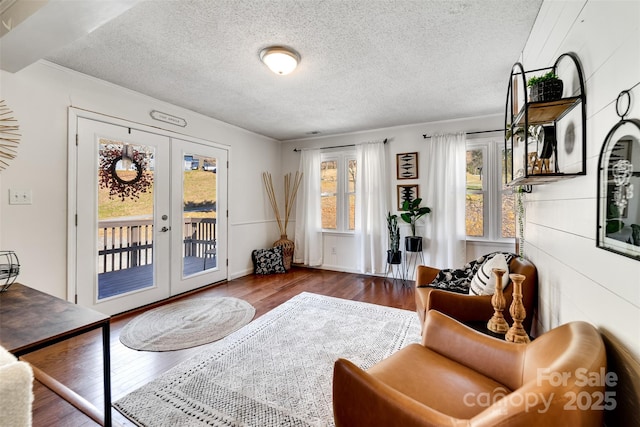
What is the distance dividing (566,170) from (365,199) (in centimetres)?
Result: 326

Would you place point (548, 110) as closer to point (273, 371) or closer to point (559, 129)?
point (559, 129)

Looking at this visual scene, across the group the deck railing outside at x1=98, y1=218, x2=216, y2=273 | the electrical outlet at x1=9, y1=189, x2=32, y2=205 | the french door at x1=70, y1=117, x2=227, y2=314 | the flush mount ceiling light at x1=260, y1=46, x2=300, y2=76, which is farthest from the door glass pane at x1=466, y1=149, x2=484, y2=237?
the electrical outlet at x1=9, y1=189, x2=32, y2=205

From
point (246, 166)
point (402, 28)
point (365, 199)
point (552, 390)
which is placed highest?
point (402, 28)

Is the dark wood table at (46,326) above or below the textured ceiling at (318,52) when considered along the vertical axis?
below

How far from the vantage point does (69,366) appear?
1989 mm

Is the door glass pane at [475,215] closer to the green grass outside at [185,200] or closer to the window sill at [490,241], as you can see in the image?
the window sill at [490,241]

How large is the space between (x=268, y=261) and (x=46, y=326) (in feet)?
11.6

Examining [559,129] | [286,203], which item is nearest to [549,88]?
[559,129]

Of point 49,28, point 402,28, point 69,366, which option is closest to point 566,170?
point 402,28

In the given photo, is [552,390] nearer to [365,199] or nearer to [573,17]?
[573,17]

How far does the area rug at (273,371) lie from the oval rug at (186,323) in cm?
21

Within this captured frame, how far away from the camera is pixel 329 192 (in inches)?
198

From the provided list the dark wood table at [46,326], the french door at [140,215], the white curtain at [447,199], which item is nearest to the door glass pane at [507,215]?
the white curtain at [447,199]

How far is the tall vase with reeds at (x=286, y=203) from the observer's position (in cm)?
500
